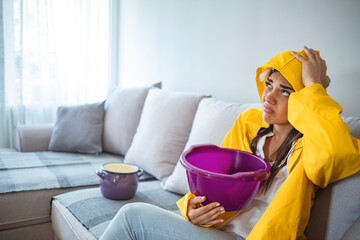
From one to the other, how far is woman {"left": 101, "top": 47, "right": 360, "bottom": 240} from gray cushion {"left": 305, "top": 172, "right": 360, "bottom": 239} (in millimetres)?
27

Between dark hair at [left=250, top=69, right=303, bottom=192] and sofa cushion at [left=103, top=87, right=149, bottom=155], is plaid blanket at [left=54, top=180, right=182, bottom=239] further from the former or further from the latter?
sofa cushion at [left=103, top=87, right=149, bottom=155]

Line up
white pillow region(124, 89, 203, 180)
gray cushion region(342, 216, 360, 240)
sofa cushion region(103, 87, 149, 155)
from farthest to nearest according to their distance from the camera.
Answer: sofa cushion region(103, 87, 149, 155), white pillow region(124, 89, 203, 180), gray cushion region(342, 216, 360, 240)

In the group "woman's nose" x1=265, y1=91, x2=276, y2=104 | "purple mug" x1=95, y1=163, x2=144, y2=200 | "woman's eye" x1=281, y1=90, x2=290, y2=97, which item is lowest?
A: "purple mug" x1=95, y1=163, x2=144, y2=200

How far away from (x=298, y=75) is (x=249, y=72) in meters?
0.75

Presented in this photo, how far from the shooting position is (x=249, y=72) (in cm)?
170

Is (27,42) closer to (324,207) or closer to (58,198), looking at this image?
(58,198)

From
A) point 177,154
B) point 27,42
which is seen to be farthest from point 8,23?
point 177,154

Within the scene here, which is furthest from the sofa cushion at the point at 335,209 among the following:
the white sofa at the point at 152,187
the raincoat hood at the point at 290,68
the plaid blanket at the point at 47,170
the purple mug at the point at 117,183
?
the plaid blanket at the point at 47,170

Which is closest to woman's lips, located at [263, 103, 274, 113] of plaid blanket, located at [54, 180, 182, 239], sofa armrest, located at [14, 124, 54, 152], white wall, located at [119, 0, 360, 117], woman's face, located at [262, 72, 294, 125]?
woman's face, located at [262, 72, 294, 125]

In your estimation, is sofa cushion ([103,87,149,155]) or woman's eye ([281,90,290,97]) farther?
sofa cushion ([103,87,149,155])

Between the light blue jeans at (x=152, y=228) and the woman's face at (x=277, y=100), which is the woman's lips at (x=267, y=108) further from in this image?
the light blue jeans at (x=152, y=228)

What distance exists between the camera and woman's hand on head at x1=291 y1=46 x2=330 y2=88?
0.93 meters

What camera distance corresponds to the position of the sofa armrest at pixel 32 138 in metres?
2.23

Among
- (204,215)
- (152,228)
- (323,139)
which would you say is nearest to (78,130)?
(152,228)
